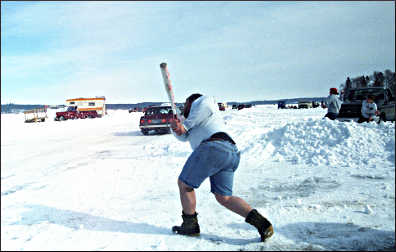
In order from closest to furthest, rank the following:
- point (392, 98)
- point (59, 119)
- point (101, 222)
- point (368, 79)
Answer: point (101, 222)
point (392, 98)
point (59, 119)
point (368, 79)

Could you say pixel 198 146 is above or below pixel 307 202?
above

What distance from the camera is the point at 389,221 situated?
12.5ft

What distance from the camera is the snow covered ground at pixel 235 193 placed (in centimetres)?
345

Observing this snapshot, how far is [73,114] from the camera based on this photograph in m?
39.3

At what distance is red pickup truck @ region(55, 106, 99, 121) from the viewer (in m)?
37.4

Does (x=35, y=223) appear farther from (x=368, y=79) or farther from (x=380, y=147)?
(x=368, y=79)

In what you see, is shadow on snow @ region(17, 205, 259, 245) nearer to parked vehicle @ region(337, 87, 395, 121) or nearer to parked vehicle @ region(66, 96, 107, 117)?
parked vehicle @ region(337, 87, 395, 121)

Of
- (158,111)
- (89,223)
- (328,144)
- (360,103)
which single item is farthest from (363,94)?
(89,223)

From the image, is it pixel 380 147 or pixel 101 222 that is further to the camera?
pixel 380 147

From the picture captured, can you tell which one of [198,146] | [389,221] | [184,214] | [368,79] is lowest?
[389,221]

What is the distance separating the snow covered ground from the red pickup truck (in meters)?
30.1

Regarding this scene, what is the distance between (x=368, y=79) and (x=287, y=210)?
88589mm

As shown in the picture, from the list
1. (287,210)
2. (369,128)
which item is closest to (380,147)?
(369,128)

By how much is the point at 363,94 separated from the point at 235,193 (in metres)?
10.2
